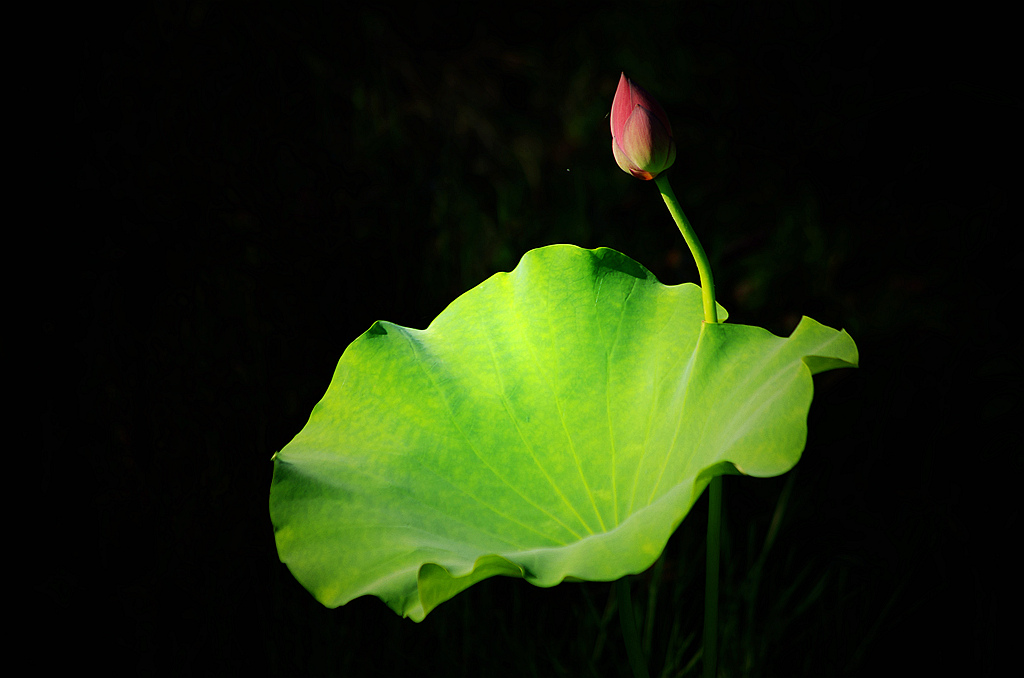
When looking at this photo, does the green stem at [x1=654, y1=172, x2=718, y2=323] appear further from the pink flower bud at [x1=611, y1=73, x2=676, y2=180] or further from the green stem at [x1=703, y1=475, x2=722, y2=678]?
the green stem at [x1=703, y1=475, x2=722, y2=678]

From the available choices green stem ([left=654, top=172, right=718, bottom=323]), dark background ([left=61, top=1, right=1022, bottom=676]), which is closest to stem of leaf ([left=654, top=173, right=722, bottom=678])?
green stem ([left=654, top=172, right=718, bottom=323])

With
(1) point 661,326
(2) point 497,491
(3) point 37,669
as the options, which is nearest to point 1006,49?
(1) point 661,326

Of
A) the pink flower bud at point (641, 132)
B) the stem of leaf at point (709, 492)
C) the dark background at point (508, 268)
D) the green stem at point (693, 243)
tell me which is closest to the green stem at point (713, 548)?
the stem of leaf at point (709, 492)

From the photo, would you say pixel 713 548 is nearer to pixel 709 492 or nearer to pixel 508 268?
pixel 709 492

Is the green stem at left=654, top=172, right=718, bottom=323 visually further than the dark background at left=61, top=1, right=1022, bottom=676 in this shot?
No

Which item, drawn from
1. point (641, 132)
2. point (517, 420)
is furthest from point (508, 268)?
point (641, 132)

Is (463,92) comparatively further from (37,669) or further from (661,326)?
(37,669)

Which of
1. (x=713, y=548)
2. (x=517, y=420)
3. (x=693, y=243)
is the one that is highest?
(x=693, y=243)
